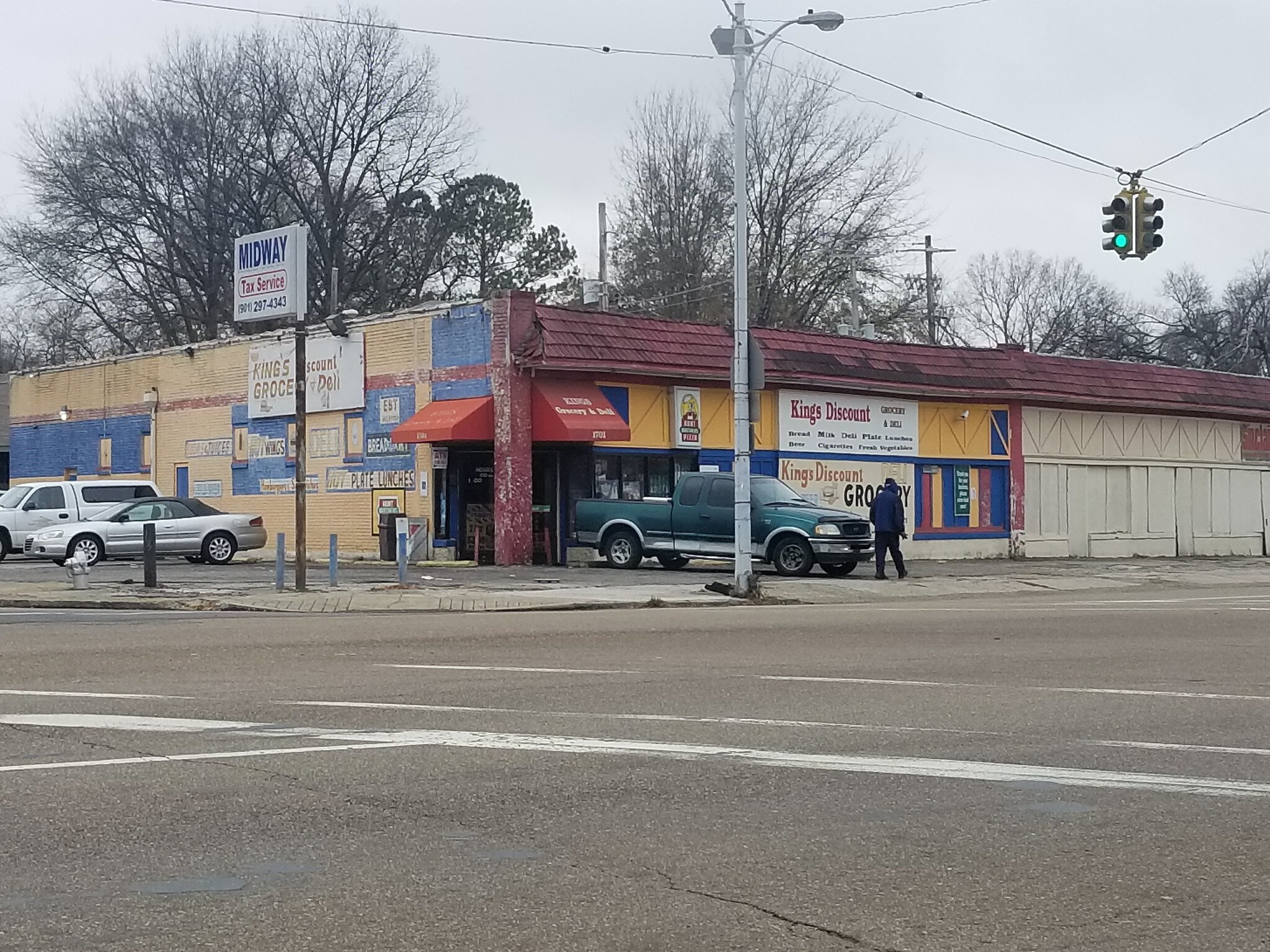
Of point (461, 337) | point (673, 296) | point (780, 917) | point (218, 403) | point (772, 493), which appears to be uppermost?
point (673, 296)

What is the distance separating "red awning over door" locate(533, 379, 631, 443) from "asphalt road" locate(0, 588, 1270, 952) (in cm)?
1655

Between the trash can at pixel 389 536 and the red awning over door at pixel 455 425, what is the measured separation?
1.78m

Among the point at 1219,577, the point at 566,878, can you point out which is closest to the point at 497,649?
the point at 566,878

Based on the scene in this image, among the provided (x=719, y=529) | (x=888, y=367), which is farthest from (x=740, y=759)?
(x=888, y=367)

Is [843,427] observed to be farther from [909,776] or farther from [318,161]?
[909,776]

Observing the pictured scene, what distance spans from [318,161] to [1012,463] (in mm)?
26417

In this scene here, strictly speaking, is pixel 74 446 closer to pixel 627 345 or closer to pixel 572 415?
pixel 572 415

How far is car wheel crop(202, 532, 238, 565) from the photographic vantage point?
31.3 m

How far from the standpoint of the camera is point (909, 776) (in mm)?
7680

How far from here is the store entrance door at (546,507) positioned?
3141cm

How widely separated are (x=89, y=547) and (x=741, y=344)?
14.5 m

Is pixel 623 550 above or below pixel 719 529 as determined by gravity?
below

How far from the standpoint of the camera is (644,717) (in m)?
9.73

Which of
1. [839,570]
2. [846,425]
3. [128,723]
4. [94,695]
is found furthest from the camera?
[846,425]
